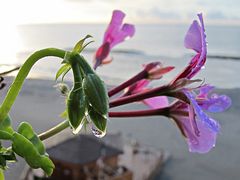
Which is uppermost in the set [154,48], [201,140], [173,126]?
[201,140]

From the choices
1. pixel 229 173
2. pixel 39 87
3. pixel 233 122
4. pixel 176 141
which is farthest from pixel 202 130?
pixel 176 141

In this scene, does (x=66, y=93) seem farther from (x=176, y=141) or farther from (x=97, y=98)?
(x=176, y=141)

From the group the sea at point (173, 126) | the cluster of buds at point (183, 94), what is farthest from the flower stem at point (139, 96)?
the sea at point (173, 126)

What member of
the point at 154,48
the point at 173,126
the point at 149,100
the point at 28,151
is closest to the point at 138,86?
the point at 149,100

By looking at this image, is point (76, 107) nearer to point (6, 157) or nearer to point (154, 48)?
point (6, 157)

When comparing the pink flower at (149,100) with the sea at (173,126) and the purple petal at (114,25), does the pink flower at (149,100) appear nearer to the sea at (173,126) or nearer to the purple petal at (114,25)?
the purple petal at (114,25)

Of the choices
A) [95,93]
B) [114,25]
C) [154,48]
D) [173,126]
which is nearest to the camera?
[95,93]

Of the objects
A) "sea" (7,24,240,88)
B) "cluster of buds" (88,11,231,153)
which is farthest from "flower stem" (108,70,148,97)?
"sea" (7,24,240,88)
